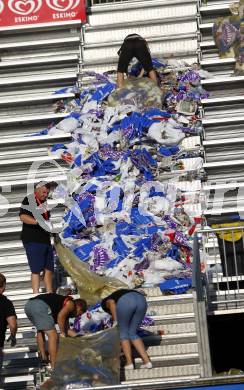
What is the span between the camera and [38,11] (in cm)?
1772

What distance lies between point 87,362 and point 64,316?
1.80 feet

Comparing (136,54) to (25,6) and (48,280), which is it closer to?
(25,6)

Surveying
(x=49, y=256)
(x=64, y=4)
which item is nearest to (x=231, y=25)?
(x=64, y=4)

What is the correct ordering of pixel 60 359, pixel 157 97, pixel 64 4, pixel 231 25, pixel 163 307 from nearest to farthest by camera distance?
pixel 60 359 → pixel 163 307 → pixel 157 97 → pixel 231 25 → pixel 64 4

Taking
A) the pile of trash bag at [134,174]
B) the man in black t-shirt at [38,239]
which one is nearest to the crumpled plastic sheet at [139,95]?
the pile of trash bag at [134,174]

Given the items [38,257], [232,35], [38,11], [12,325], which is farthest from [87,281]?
[38,11]

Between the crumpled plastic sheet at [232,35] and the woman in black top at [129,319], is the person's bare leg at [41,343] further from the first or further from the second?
the crumpled plastic sheet at [232,35]

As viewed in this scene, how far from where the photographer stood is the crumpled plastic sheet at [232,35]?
52.9 feet

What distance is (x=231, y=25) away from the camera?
53.6ft

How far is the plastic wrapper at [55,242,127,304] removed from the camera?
39.8 feet

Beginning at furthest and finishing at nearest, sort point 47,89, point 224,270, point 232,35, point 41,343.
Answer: point 47,89 < point 232,35 < point 224,270 < point 41,343

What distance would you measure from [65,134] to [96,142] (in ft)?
2.53

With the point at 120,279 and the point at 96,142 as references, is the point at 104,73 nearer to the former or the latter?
the point at 96,142

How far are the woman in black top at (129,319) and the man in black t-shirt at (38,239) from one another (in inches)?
70.2
